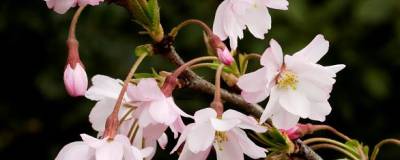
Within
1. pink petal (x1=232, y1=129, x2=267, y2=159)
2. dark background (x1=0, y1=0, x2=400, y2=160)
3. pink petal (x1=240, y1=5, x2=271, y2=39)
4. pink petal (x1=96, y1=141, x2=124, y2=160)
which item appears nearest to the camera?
pink petal (x1=96, y1=141, x2=124, y2=160)

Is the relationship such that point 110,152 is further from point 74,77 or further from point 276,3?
point 276,3

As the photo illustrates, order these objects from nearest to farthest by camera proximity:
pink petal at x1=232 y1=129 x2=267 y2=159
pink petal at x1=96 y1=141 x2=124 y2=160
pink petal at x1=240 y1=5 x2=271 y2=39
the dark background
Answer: pink petal at x1=96 y1=141 x2=124 y2=160
pink petal at x1=232 y1=129 x2=267 y2=159
pink petal at x1=240 y1=5 x2=271 y2=39
the dark background

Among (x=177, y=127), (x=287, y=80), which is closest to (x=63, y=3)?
(x=177, y=127)

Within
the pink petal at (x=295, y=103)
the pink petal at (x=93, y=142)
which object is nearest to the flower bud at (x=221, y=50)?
Result: the pink petal at (x=295, y=103)

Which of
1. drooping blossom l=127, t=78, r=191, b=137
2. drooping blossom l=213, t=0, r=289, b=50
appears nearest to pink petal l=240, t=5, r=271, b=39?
drooping blossom l=213, t=0, r=289, b=50

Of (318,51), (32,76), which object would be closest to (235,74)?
(318,51)

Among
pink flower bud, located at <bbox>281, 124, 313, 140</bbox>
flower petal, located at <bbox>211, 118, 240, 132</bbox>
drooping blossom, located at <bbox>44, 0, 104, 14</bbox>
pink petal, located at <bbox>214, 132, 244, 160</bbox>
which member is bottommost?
pink flower bud, located at <bbox>281, 124, 313, 140</bbox>

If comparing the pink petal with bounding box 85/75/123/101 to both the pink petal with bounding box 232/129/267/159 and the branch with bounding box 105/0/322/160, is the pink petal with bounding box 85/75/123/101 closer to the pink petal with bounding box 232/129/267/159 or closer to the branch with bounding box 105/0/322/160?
the branch with bounding box 105/0/322/160

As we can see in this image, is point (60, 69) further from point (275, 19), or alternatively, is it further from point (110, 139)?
point (110, 139)

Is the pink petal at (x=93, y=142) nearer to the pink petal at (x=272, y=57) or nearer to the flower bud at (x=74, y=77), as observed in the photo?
the flower bud at (x=74, y=77)
